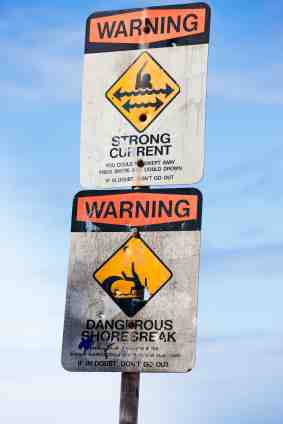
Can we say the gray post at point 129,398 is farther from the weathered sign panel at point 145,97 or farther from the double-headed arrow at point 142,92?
the double-headed arrow at point 142,92

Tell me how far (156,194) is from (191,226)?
29 centimetres

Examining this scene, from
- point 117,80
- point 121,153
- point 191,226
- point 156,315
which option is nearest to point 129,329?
point 156,315

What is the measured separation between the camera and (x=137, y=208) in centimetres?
556

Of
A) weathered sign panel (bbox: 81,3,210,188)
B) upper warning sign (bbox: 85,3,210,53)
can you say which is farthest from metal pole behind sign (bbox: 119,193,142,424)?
upper warning sign (bbox: 85,3,210,53)

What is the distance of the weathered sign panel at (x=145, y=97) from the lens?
18.3 ft

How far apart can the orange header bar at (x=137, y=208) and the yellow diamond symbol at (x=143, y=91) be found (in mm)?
432

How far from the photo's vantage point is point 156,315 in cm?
537

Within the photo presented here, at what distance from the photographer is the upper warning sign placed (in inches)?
226

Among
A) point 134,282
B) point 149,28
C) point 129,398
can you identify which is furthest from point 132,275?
point 149,28

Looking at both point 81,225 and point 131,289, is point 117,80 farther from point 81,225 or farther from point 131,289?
point 131,289

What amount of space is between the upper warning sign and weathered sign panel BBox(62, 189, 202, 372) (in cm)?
92

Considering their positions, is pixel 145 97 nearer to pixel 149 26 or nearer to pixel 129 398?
pixel 149 26

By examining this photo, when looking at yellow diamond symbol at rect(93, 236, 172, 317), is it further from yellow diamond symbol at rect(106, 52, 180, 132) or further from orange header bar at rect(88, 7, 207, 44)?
orange header bar at rect(88, 7, 207, 44)

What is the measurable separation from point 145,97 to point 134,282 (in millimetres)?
1106
